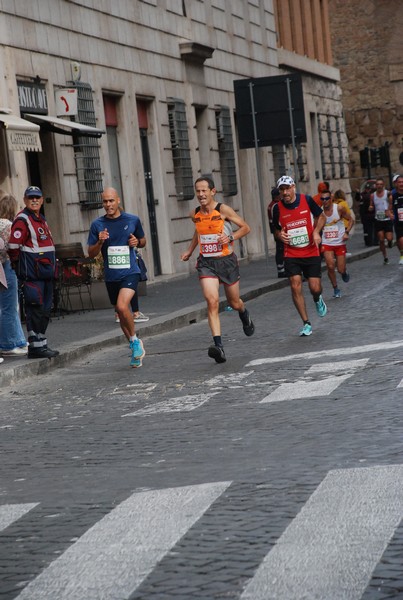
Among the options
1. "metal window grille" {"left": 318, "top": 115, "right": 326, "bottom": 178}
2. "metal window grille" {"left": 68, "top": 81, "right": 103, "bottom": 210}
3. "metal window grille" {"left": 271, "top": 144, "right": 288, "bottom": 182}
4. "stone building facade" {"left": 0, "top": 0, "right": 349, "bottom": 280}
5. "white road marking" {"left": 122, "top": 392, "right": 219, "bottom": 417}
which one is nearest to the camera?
"white road marking" {"left": 122, "top": 392, "right": 219, "bottom": 417}

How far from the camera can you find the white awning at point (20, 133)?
20.2 m

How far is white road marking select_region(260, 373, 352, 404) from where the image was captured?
36.8 ft

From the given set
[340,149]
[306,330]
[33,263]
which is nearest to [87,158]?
[306,330]

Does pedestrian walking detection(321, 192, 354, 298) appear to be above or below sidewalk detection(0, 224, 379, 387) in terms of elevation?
above

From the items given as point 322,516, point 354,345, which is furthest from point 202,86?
point 322,516

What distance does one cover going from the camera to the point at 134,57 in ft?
96.6

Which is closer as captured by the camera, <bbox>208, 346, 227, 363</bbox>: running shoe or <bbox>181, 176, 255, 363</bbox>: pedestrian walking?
<bbox>208, 346, 227, 363</bbox>: running shoe

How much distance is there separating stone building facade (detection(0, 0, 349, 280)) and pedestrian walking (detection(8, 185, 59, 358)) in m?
4.87

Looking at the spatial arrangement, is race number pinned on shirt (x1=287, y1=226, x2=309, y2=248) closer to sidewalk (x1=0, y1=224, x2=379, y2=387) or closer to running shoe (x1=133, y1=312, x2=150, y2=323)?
sidewalk (x1=0, y1=224, x2=379, y2=387)

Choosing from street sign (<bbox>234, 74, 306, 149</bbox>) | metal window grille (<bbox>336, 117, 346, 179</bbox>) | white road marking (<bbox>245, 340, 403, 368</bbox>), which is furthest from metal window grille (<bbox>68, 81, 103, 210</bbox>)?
metal window grille (<bbox>336, 117, 346, 179</bbox>)

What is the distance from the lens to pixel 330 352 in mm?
14320

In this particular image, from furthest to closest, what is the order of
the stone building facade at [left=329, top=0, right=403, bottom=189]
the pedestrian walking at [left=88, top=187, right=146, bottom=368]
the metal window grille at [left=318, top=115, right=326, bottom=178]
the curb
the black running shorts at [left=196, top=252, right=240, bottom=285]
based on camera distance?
the stone building facade at [left=329, top=0, right=403, bottom=189], the metal window grille at [left=318, top=115, right=326, bottom=178], the black running shorts at [left=196, top=252, right=240, bottom=285], the pedestrian walking at [left=88, top=187, right=146, bottom=368], the curb

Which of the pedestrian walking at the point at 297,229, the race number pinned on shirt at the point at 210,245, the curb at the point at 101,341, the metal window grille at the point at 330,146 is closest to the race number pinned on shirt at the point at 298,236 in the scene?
the pedestrian walking at the point at 297,229

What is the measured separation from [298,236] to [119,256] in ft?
9.02
